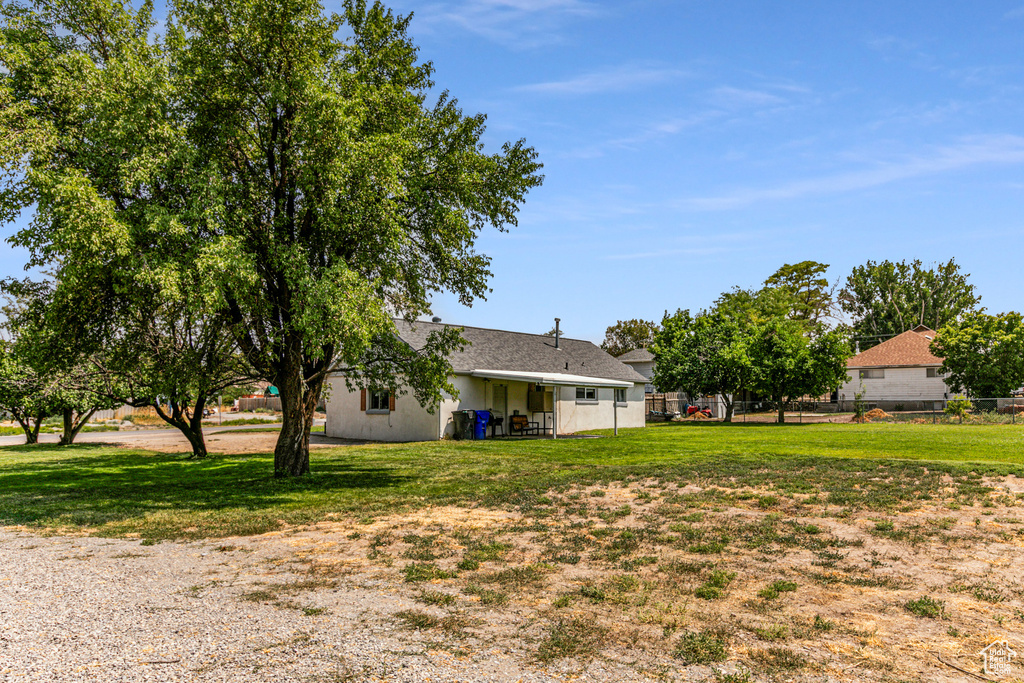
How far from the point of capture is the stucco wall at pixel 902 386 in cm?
4566

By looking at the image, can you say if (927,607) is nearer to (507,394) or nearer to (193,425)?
(193,425)

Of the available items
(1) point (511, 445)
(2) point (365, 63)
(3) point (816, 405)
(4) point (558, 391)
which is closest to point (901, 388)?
(3) point (816, 405)

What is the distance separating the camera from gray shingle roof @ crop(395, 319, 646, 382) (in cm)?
2581

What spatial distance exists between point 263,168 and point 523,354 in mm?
18889

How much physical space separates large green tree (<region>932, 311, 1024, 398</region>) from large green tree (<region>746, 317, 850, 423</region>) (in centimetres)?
794

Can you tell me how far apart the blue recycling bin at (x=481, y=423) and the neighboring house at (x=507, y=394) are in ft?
1.86

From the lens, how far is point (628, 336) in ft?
243

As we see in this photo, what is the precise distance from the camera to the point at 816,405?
45.9 meters

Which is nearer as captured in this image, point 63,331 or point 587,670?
point 587,670

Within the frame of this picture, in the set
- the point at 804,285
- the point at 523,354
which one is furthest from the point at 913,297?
the point at 523,354

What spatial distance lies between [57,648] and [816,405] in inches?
1891

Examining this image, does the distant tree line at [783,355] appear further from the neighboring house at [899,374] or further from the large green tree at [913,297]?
the large green tree at [913,297]

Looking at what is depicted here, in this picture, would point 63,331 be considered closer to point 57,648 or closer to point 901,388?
point 57,648

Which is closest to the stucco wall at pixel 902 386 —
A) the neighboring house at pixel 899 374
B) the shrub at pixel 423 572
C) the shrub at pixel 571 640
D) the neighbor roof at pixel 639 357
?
the neighboring house at pixel 899 374
